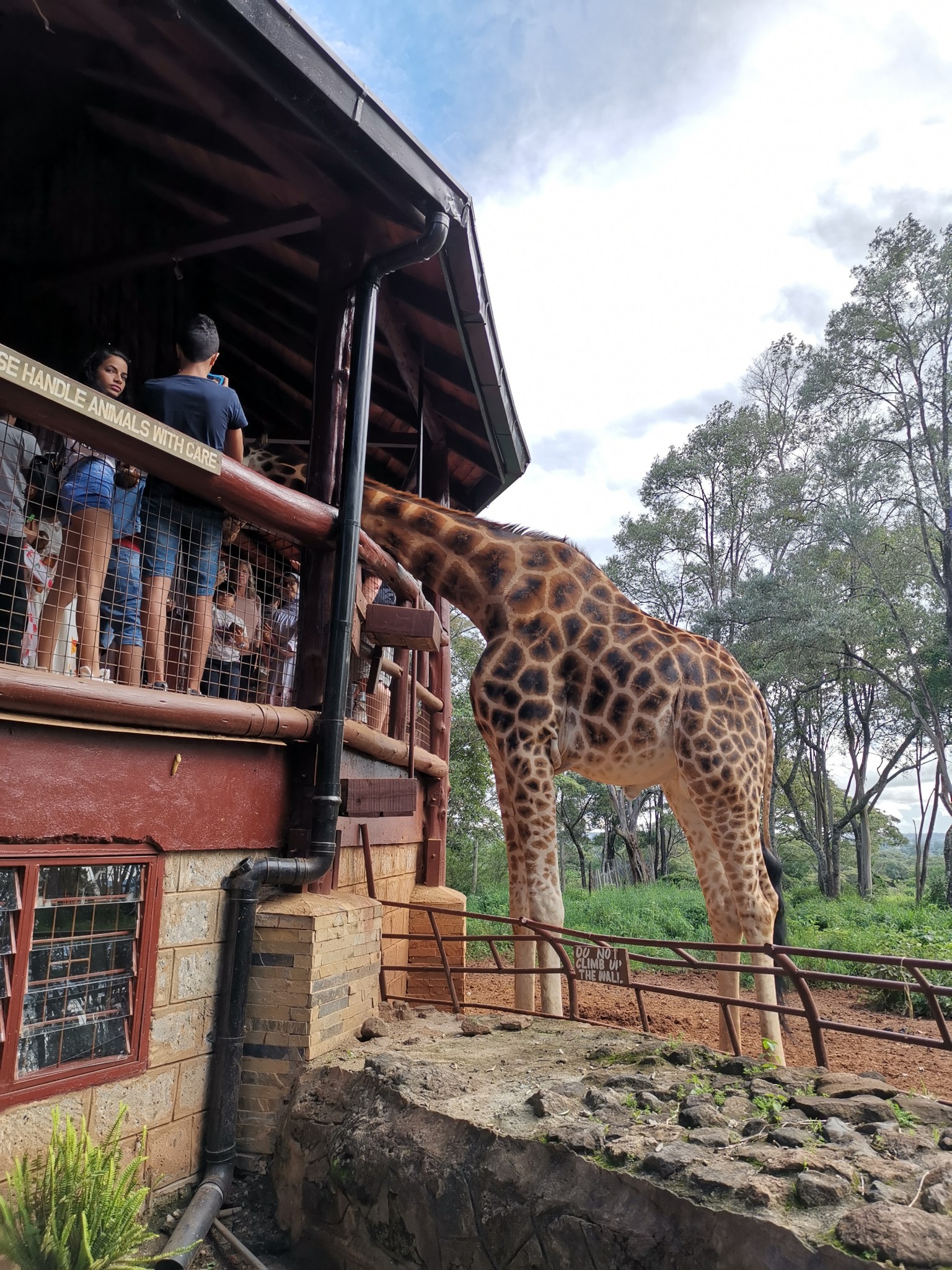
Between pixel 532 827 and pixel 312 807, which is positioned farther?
pixel 532 827

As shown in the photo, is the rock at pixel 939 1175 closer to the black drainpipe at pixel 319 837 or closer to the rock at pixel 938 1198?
the rock at pixel 938 1198

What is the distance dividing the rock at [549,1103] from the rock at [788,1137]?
2.66ft

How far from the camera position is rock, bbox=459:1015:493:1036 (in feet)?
15.7

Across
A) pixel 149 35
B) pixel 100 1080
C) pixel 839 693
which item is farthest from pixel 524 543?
pixel 839 693

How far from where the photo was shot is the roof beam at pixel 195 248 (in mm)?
5594

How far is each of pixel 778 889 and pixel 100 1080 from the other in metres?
5.29

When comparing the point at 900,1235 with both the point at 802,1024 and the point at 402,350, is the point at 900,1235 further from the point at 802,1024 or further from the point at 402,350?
the point at 802,1024

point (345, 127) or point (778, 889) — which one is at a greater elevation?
point (345, 127)

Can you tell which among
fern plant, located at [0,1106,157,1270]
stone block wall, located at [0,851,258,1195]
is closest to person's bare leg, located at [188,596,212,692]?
stone block wall, located at [0,851,258,1195]

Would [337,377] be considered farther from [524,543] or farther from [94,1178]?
[94,1178]

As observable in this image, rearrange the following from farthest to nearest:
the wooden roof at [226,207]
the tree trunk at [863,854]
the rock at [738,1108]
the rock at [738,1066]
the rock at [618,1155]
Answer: the tree trunk at [863,854]
the wooden roof at [226,207]
the rock at [738,1066]
the rock at [738,1108]
the rock at [618,1155]

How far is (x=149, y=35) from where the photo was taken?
4539mm

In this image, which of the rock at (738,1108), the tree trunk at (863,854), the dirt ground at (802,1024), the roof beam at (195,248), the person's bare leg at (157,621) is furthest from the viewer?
the tree trunk at (863,854)

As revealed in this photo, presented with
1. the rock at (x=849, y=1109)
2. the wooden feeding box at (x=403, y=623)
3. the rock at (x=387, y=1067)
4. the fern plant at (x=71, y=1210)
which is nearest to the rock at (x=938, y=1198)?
the rock at (x=849, y=1109)
